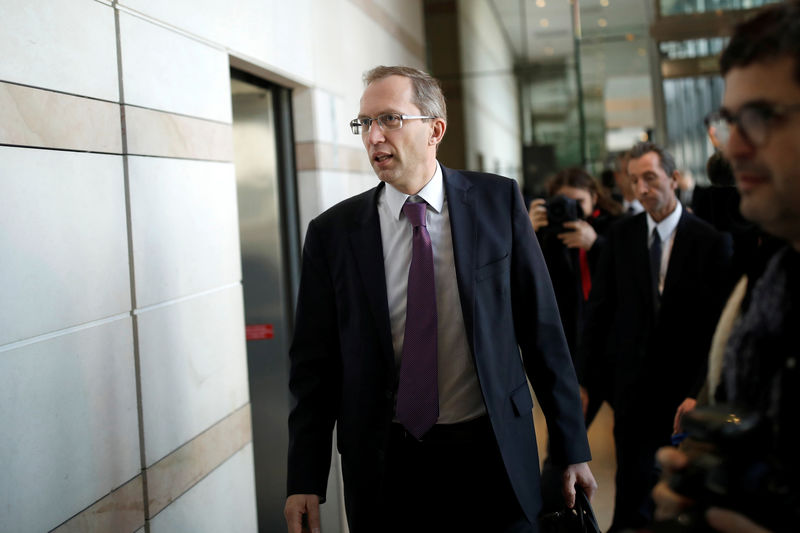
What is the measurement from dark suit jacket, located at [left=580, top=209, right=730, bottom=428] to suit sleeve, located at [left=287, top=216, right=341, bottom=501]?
170 cm

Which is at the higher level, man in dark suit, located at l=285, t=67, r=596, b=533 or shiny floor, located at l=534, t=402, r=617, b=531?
man in dark suit, located at l=285, t=67, r=596, b=533

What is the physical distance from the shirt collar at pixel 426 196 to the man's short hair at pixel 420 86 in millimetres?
218

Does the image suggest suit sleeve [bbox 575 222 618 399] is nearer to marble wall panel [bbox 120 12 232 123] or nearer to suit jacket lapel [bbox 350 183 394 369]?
suit jacket lapel [bbox 350 183 394 369]

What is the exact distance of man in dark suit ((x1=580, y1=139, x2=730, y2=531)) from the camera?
3.39m

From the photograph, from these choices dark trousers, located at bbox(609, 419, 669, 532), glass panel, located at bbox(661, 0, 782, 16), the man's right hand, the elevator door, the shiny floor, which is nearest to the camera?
the man's right hand

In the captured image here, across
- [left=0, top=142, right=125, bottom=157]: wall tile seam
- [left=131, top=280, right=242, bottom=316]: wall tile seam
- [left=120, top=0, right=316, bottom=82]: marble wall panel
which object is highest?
[left=120, top=0, right=316, bottom=82]: marble wall panel

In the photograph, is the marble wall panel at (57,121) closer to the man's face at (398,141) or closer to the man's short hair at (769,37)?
the man's face at (398,141)

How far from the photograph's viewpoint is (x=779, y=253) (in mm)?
1097

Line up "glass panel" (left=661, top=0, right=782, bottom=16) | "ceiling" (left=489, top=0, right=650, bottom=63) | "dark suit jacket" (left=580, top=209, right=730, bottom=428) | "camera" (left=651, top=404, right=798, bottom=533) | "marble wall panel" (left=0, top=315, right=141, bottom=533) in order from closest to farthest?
"camera" (left=651, top=404, right=798, bottom=533), "marble wall panel" (left=0, top=315, right=141, bottom=533), "dark suit jacket" (left=580, top=209, right=730, bottom=428), "ceiling" (left=489, top=0, right=650, bottom=63), "glass panel" (left=661, top=0, right=782, bottom=16)

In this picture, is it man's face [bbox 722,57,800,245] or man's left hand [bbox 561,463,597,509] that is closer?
man's face [bbox 722,57,800,245]

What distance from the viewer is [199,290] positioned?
2.92 m

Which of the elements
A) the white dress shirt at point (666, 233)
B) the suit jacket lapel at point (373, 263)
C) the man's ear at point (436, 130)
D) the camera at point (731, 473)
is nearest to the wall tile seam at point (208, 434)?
the suit jacket lapel at point (373, 263)

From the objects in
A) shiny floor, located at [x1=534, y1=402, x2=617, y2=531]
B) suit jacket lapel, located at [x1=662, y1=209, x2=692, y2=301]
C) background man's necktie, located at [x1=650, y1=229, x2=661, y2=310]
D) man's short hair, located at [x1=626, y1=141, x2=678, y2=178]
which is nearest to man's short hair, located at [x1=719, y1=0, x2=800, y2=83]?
suit jacket lapel, located at [x1=662, y1=209, x2=692, y2=301]

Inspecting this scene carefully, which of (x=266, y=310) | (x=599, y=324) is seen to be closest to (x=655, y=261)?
(x=599, y=324)
